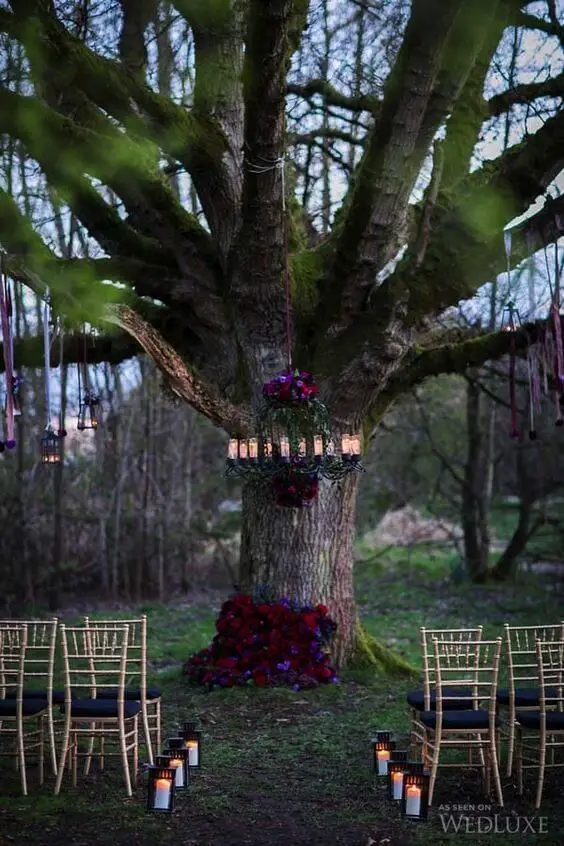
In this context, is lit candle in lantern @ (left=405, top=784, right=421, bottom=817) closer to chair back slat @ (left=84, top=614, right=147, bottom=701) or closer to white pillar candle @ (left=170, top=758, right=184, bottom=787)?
white pillar candle @ (left=170, top=758, right=184, bottom=787)

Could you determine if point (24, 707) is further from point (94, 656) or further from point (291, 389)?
point (291, 389)

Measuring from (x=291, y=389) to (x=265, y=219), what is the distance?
1494mm

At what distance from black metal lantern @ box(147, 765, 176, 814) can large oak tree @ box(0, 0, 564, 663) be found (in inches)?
128

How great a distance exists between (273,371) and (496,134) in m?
3.62

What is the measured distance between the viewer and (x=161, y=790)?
16.7 feet

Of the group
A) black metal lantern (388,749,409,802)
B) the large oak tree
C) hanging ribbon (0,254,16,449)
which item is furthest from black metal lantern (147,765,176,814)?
the large oak tree

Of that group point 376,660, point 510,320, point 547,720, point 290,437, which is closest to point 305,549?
point 376,660

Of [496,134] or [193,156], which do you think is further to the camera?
[496,134]

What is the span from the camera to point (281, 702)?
813cm

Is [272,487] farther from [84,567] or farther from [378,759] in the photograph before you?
[84,567]

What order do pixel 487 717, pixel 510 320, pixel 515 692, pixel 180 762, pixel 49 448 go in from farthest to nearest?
pixel 49 448 → pixel 510 320 → pixel 515 692 → pixel 487 717 → pixel 180 762

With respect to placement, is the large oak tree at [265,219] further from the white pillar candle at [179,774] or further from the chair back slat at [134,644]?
the white pillar candle at [179,774]

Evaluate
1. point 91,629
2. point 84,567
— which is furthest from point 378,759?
point 84,567

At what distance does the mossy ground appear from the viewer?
4.81 meters
